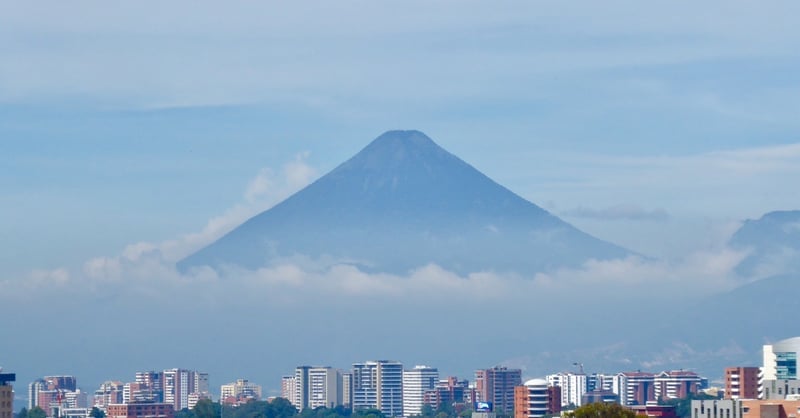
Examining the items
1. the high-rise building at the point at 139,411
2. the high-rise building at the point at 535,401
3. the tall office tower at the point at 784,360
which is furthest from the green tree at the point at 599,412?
the high-rise building at the point at 139,411

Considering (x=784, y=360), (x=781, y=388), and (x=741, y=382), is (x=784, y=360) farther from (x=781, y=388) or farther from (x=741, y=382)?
(x=741, y=382)

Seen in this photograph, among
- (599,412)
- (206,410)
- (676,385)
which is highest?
(676,385)

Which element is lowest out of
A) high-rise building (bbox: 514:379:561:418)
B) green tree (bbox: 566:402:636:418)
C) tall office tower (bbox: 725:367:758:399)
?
→ green tree (bbox: 566:402:636:418)

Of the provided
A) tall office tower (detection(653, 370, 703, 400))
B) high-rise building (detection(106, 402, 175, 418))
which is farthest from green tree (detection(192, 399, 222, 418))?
tall office tower (detection(653, 370, 703, 400))

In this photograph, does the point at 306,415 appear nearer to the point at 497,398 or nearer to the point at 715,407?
the point at 497,398

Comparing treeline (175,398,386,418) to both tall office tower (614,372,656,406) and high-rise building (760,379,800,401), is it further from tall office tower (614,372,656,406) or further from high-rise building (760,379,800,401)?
high-rise building (760,379,800,401)

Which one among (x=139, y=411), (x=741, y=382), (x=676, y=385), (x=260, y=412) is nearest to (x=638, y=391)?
(x=676, y=385)
